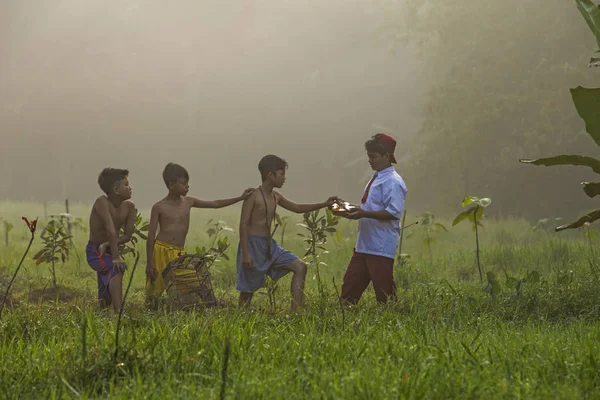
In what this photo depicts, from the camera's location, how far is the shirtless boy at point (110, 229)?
650 centimetres

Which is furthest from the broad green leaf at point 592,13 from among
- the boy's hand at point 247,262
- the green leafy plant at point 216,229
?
the green leafy plant at point 216,229

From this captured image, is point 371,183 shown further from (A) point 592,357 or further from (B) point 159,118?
(B) point 159,118

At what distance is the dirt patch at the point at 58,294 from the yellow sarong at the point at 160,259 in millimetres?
1735

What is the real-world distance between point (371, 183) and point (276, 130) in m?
61.6

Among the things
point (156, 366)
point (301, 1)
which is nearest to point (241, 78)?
point (301, 1)

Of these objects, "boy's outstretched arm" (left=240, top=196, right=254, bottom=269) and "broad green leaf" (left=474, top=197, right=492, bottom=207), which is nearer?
"boy's outstretched arm" (left=240, top=196, right=254, bottom=269)

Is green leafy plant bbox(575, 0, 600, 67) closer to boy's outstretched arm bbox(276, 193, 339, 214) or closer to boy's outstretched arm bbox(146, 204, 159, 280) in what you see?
boy's outstretched arm bbox(276, 193, 339, 214)

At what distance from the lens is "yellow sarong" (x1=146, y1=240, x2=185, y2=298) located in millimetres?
6664

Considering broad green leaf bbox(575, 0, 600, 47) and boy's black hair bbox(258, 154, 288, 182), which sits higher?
broad green leaf bbox(575, 0, 600, 47)

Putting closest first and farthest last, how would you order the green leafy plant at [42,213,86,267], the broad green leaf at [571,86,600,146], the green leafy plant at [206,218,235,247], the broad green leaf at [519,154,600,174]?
the broad green leaf at [571,86,600,146], the broad green leaf at [519,154,600,174], the green leafy plant at [206,218,235,247], the green leafy plant at [42,213,86,267]

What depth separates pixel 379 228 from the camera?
252 inches

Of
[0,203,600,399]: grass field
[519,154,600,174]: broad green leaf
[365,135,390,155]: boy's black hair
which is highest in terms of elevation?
[365,135,390,155]: boy's black hair

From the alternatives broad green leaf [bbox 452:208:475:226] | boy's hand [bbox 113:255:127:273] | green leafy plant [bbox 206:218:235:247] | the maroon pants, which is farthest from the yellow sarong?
broad green leaf [bbox 452:208:475:226]

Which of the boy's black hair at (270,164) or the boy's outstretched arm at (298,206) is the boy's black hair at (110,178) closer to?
the boy's black hair at (270,164)
